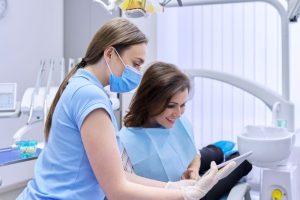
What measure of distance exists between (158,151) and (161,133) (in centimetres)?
11

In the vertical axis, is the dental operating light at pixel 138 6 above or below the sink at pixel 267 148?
above

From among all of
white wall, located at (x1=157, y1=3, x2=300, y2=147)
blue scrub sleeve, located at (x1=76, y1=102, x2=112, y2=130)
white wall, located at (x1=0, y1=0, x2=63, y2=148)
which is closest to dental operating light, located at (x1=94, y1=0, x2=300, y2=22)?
blue scrub sleeve, located at (x1=76, y1=102, x2=112, y2=130)

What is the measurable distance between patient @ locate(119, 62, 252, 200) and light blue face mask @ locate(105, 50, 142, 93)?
384mm

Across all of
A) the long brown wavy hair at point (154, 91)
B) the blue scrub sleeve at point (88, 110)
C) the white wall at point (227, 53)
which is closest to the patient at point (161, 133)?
the long brown wavy hair at point (154, 91)

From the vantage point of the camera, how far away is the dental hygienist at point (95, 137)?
0.91 meters

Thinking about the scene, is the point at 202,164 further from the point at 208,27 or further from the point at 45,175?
the point at 208,27

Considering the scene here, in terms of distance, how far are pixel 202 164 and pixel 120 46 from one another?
104 cm

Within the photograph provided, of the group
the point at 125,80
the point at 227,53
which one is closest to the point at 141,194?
the point at 125,80

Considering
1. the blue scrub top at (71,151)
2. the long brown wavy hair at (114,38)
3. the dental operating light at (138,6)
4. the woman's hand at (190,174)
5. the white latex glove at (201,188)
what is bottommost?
the woman's hand at (190,174)

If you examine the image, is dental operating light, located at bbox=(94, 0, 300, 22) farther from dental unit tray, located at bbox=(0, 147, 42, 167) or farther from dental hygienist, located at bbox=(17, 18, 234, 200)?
dental unit tray, located at bbox=(0, 147, 42, 167)

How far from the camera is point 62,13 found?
10.1 feet

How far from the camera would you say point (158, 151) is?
1.51 meters

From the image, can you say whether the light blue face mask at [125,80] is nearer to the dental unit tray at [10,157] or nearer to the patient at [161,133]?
the patient at [161,133]

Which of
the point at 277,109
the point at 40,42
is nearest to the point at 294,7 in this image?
the point at 277,109
